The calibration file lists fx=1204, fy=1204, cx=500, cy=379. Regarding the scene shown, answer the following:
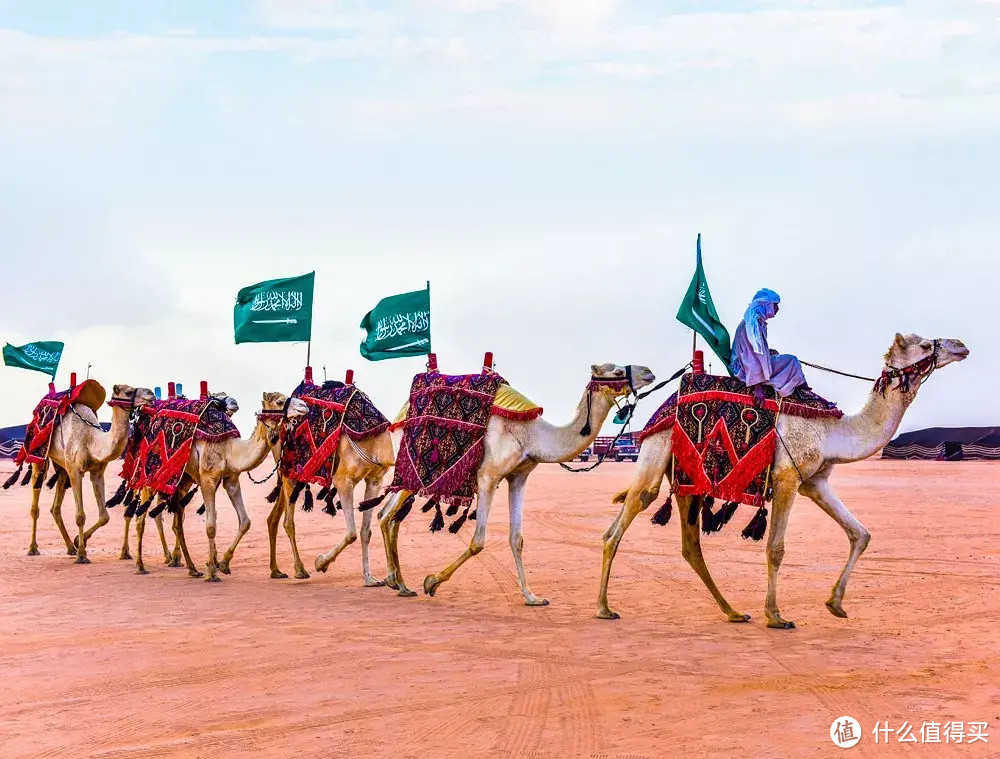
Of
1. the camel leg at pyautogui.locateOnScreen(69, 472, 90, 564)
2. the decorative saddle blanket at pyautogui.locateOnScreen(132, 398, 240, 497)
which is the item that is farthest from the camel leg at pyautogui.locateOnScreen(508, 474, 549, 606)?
the camel leg at pyautogui.locateOnScreen(69, 472, 90, 564)

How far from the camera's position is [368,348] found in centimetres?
1611

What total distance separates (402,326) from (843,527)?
685 centimetres

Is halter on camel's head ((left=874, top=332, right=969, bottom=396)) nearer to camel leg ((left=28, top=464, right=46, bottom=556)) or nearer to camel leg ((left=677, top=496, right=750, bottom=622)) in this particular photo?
camel leg ((left=677, top=496, right=750, bottom=622))

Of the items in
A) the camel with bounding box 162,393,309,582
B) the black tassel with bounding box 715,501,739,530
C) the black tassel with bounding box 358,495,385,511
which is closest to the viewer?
the black tassel with bounding box 715,501,739,530

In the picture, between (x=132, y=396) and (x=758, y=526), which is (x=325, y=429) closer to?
(x=132, y=396)

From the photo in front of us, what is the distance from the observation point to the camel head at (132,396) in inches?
656

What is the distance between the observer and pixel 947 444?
51844 mm

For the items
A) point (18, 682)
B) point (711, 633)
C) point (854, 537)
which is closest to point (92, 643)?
point (18, 682)

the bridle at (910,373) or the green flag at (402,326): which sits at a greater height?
the green flag at (402,326)

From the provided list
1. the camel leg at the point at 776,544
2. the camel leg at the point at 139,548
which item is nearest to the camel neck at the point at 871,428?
the camel leg at the point at 776,544

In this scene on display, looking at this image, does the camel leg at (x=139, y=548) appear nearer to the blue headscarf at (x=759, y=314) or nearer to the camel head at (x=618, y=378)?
the camel head at (x=618, y=378)

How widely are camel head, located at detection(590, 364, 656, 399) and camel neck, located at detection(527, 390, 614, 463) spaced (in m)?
0.16

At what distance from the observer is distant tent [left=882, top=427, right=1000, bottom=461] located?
51156mm

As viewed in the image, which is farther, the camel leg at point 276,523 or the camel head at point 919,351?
the camel leg at point 276,523
